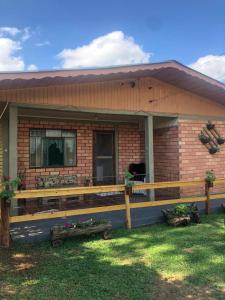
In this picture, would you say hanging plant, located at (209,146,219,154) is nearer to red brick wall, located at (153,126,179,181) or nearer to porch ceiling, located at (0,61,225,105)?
red brick wall, located at (153,126,179,181)

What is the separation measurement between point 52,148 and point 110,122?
1947 millimetres

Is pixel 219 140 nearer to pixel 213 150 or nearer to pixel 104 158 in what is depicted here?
pixel 213 150

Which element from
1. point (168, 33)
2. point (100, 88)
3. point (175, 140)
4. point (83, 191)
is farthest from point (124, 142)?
point (168, 33)

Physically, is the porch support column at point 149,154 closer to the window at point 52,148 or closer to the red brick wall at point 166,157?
the red brick wall at point 166,157

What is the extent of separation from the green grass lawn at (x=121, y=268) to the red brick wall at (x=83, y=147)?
3.40m

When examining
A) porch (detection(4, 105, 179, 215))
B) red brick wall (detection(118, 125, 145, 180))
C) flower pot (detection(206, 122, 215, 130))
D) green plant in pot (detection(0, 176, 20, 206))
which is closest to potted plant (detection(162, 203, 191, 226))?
porch (detection(4, 105, 179, 215))

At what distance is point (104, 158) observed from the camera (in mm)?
9469

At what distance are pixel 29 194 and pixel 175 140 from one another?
14.3 feet

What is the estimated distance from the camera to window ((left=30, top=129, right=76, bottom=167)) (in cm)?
835

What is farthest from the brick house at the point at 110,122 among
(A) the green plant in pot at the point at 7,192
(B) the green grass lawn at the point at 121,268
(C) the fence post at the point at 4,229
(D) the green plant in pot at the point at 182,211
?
(B) the green grass lawn at the point at 121,268

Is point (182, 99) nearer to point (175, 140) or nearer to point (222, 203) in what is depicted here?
point (175, 140)

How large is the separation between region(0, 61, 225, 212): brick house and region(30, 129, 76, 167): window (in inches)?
1.1

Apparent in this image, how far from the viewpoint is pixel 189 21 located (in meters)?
12.0

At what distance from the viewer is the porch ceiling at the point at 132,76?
5.38 metres
